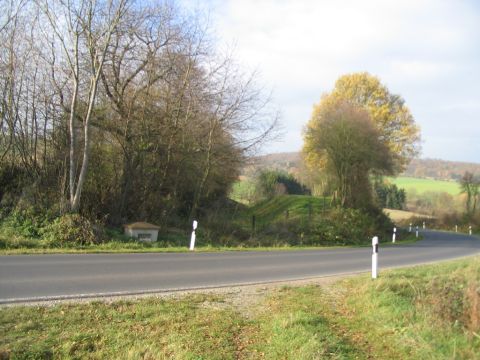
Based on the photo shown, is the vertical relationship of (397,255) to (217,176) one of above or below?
below

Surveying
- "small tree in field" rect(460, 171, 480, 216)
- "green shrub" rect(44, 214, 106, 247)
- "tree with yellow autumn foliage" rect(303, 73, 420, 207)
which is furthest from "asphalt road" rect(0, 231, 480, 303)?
"small tree in field" rect(460, 171, 480, 216)

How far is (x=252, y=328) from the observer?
6633mm

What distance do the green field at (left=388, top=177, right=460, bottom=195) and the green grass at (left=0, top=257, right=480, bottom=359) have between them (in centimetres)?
7406

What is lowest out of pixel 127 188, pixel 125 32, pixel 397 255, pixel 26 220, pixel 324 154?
pixel 397 255

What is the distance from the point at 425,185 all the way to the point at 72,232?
76.7 metres

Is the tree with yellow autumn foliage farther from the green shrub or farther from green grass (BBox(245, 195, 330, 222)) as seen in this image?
the green shrub

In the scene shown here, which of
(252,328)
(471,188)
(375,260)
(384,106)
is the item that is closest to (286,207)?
(384,106)

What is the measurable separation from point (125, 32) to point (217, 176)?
866 cm

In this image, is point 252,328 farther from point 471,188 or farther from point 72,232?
point 471,188

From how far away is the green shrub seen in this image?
15023mm

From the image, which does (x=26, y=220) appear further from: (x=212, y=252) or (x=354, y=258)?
(x=354, y=258)

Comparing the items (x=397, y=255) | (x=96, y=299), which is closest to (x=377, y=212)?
(x=397, y=255)

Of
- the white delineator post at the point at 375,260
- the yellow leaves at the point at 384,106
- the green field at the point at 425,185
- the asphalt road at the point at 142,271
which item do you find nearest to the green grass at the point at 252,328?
the asphalt road at the point at 142,271

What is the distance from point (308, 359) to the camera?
534 centimetres
